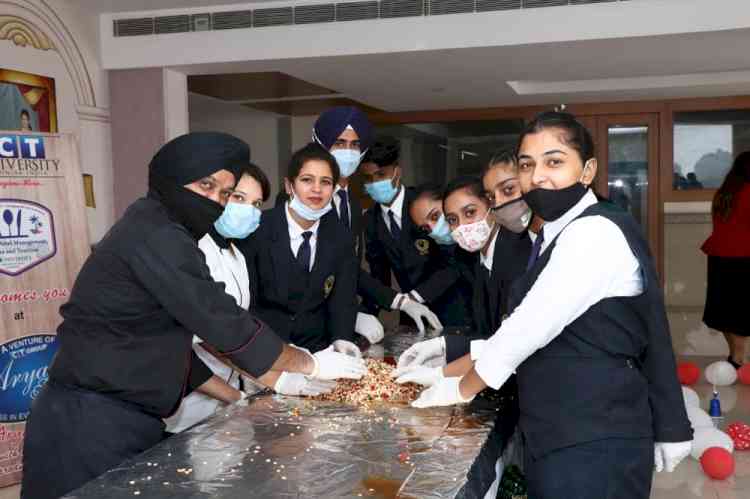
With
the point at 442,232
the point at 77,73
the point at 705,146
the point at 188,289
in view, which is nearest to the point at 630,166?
the point at 705,146

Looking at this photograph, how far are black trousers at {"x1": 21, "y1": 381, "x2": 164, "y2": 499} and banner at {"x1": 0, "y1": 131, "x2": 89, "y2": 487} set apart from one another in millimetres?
1846

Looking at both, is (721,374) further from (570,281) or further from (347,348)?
(570,281)

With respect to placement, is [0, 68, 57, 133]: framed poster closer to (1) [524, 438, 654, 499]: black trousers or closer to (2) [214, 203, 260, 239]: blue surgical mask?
(2) [214, 203, 260, 239]: blue surgical mask

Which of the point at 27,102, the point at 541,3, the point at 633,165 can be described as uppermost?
the point at 541,3

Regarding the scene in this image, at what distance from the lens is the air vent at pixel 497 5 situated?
4.71 m

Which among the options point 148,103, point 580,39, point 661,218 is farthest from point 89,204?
point 661,218

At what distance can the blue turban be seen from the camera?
331 centimetres

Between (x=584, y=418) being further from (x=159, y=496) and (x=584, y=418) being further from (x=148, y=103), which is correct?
(x=148, y=103)

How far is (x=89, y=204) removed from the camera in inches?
213

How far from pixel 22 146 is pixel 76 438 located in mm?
2185

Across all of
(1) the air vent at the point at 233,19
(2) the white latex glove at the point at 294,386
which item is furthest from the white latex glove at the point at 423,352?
(1) the air vent at the point at 233,19

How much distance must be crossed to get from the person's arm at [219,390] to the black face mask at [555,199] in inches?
41.7

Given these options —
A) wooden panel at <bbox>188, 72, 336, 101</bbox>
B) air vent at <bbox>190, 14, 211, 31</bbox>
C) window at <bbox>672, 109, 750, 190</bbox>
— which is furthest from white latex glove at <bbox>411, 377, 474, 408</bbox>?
window at <bbox>672, 109, 750, 190</bbox>

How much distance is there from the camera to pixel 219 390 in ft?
7.38
